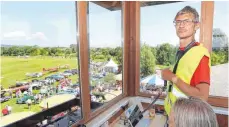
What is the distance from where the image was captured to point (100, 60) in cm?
191

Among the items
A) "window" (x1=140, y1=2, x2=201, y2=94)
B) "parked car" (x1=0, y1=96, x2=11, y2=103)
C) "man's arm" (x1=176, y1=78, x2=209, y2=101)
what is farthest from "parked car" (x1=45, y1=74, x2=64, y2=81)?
"window" (x1=140, y1=2, x2=201, y2=94)

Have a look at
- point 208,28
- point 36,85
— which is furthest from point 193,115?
point 208,28

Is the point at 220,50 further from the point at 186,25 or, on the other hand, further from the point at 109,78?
the point at 109,78

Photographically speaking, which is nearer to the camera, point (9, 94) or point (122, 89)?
point (9, 94)

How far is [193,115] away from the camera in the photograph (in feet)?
2.65

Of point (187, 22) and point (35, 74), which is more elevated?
point (187, 22)

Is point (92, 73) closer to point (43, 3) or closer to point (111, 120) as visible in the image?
point (111, 120)

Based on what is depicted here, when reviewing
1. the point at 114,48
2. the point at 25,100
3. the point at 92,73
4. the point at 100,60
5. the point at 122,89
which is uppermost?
Result: the point at 114,48

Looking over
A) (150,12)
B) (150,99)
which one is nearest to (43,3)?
(150,12)

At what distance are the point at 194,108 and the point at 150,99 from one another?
1.52 metres

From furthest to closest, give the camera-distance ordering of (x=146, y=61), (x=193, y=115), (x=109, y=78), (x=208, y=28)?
(x=146, y=61)
(x=109, y=78)
(x=208, y=28)
(x=193, y=115)

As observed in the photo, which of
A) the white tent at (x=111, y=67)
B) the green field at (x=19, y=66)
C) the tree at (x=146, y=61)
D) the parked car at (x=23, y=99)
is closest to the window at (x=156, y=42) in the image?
the tree at (x=146, y=61)

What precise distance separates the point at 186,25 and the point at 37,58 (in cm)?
104

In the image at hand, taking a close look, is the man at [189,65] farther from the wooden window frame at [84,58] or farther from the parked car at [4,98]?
the parked car at [4,98]
